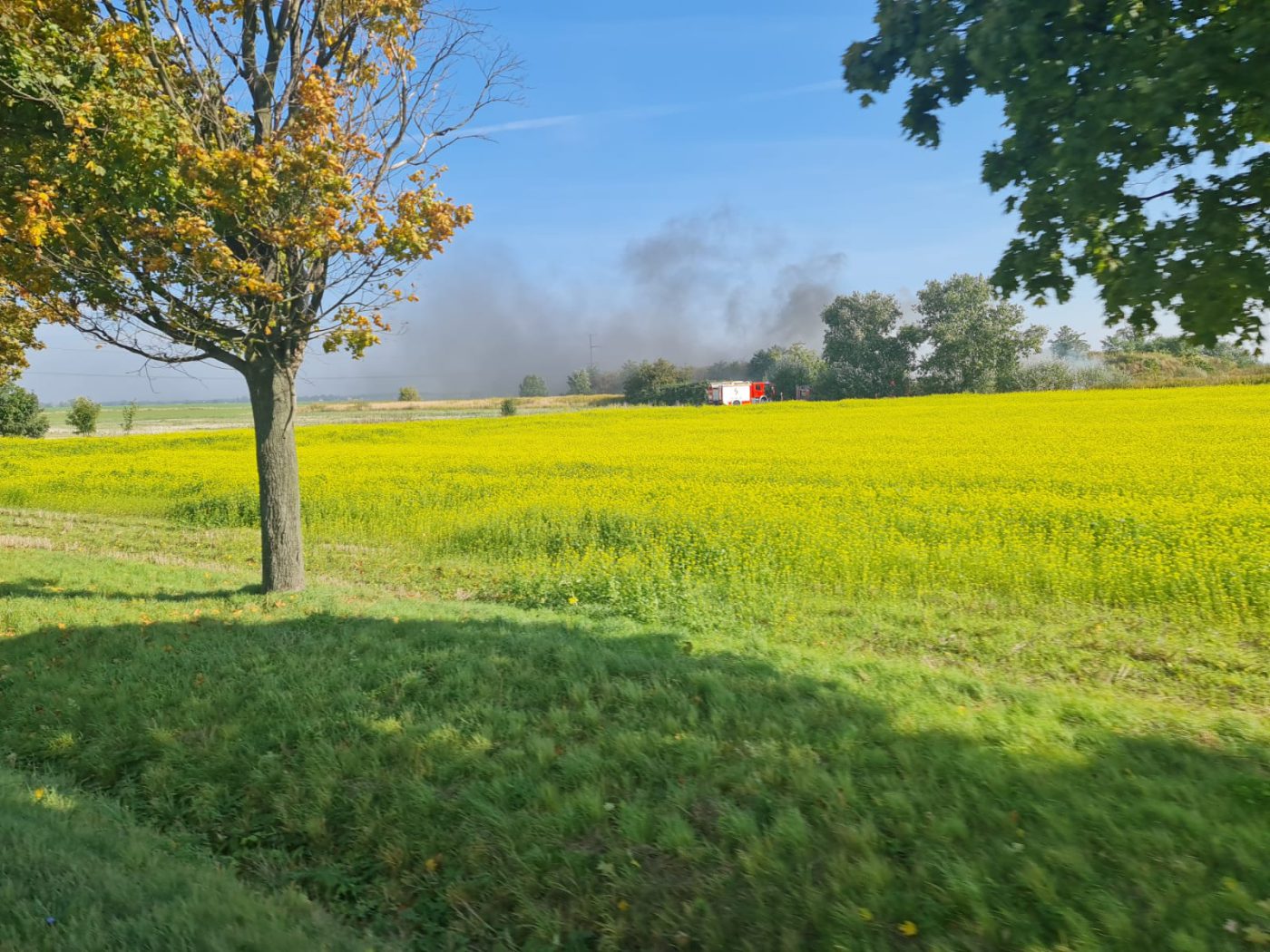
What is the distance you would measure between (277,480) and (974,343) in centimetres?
8012

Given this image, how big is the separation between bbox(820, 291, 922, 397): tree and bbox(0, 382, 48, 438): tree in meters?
79.0

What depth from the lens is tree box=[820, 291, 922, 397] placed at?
294 ft

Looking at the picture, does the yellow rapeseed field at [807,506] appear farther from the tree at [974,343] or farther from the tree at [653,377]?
the tree at [653,377]

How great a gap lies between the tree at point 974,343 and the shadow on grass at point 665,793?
80129 mm

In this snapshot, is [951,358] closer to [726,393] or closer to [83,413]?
[726,393]

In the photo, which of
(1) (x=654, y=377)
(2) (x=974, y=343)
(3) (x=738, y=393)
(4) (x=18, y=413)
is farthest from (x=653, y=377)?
(4) (x=18, y=413)

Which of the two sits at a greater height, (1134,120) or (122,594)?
(1134,120)

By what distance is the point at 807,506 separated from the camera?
46.4 feet

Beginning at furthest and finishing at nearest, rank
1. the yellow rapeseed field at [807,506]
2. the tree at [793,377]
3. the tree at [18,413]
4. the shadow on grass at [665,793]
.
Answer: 1. the tree at [793,377]
2. the tree at [18,413]
3. the yellow rapeseed field at [807,506]
4. the shadow on grass at [665,793]

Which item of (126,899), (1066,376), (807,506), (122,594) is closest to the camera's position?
(126,899)

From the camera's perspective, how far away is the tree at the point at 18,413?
52000 millimetres

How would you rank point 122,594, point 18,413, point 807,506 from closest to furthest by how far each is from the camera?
1. point 122,594
2. point 807,506
3. point 18,413

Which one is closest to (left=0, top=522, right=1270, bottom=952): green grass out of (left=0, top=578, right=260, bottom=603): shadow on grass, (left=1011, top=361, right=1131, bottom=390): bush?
(left=0, top=578, right=260, bottom=603): shadow on grass

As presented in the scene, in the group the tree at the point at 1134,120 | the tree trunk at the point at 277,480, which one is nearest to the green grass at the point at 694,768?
the tree trunk at the point at 277,480
